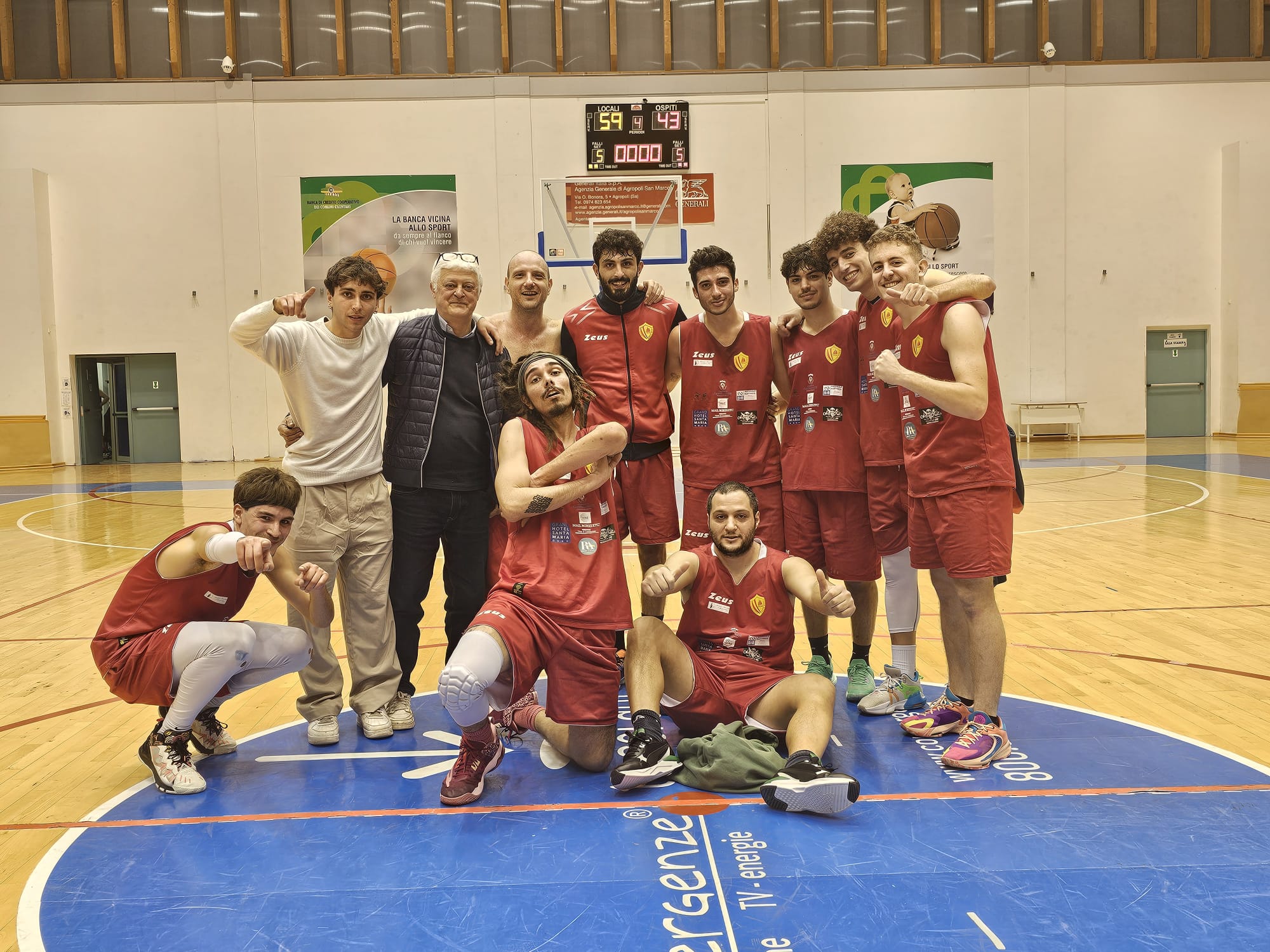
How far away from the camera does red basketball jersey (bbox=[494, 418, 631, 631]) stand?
144 inches

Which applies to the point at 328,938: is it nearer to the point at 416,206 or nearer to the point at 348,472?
the point at 348,472

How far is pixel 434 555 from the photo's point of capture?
4.49m

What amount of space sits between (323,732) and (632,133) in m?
16.0

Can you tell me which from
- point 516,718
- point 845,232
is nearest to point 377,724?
point 516,718

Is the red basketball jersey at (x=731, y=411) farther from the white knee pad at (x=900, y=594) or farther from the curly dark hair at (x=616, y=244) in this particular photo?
the white knee pad at (x=900, y=594)

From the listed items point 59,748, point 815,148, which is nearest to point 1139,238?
point 815,148

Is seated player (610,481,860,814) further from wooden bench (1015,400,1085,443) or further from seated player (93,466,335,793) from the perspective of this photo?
wooden bench (1015,400,1085,443)

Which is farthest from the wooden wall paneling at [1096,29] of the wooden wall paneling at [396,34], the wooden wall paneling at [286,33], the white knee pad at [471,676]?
the white knee pad at [471,676]

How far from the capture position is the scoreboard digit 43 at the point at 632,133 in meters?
18.1

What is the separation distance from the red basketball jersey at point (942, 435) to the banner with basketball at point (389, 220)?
15370 mm

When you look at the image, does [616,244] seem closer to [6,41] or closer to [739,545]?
[739,545]

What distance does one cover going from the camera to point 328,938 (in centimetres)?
252

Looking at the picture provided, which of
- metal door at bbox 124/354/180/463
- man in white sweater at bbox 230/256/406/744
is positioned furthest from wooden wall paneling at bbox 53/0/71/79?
man in white sweater at bbox 230/256/406/744

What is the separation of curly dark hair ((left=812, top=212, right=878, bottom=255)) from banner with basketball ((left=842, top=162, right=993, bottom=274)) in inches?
597
